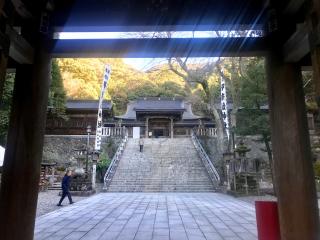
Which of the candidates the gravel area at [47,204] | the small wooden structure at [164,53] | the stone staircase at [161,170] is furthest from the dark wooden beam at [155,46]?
the stone staircase at [161,170]

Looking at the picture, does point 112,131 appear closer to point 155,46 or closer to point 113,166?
point 113,166

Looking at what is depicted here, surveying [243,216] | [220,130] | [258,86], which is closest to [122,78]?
[220,130]

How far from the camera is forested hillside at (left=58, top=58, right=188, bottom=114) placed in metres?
44.8

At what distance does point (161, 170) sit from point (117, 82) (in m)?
32.3

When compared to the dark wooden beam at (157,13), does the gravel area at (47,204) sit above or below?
below

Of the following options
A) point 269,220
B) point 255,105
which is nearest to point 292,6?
point 269,220

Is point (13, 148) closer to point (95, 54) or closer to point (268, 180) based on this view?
point (95, 54)

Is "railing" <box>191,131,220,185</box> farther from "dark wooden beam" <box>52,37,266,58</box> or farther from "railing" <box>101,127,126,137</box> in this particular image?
"dark wooden beam" <box>52,37,266,58</box>

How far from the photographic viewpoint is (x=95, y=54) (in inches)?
164

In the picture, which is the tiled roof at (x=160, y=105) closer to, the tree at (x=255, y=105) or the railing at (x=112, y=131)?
the railing at (x=112, y=131)

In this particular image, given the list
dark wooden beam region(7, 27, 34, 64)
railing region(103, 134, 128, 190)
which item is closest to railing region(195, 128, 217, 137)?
railing region(103, 134, 128, 190)

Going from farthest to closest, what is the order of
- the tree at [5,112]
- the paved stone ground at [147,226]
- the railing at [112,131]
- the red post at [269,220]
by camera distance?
the railing at [112,131] < the tree at [5,112] < the paved stone ground at [147,226] < the red post at [269,220]

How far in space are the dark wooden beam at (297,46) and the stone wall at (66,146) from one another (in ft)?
79.1

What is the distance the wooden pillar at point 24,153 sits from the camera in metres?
3.56
